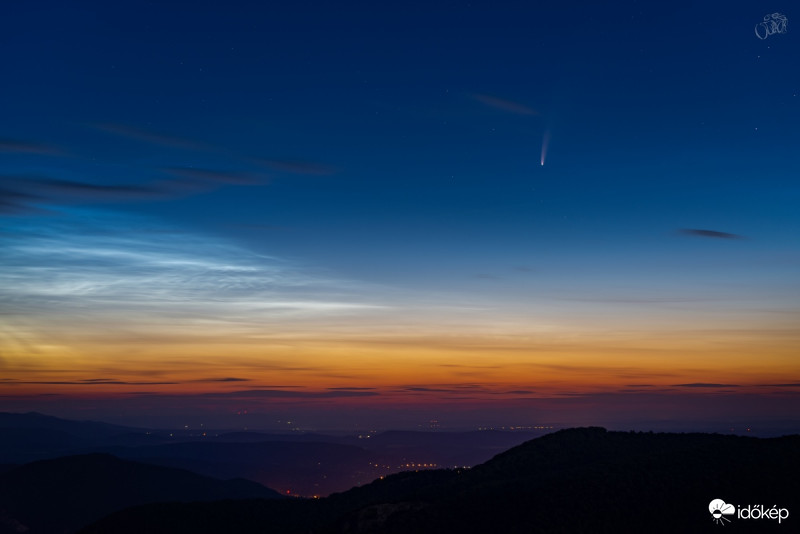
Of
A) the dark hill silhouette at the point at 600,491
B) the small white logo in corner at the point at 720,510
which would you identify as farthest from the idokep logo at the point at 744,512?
the dark hill silhouette at the point at 600,491

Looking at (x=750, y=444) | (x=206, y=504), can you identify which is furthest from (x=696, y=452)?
(x=206, y=504)

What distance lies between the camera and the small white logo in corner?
6744 cm

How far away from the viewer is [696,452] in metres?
88.9

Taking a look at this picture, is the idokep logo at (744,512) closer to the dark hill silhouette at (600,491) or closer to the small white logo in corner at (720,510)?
the small white logo in corner at (720,510)

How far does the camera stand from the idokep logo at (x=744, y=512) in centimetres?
6700

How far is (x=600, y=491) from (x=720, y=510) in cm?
1323

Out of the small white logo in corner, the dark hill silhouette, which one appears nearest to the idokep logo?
the small white logo in corner

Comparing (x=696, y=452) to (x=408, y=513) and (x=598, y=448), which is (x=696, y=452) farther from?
(x=408, y=513)

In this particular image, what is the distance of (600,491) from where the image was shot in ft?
257

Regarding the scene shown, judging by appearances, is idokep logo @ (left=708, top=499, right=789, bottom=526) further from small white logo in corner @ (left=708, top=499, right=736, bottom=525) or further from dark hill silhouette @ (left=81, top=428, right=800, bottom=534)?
dark hill silhouette @ (left=81, top=428, right=800, bottom=534)

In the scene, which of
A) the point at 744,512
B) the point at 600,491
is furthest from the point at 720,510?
the point at 600,491

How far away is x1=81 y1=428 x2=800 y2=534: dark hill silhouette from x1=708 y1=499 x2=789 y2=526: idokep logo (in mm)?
756

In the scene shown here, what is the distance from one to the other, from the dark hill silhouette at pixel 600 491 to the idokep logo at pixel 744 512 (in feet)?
2.48

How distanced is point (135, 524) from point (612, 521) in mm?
90195
